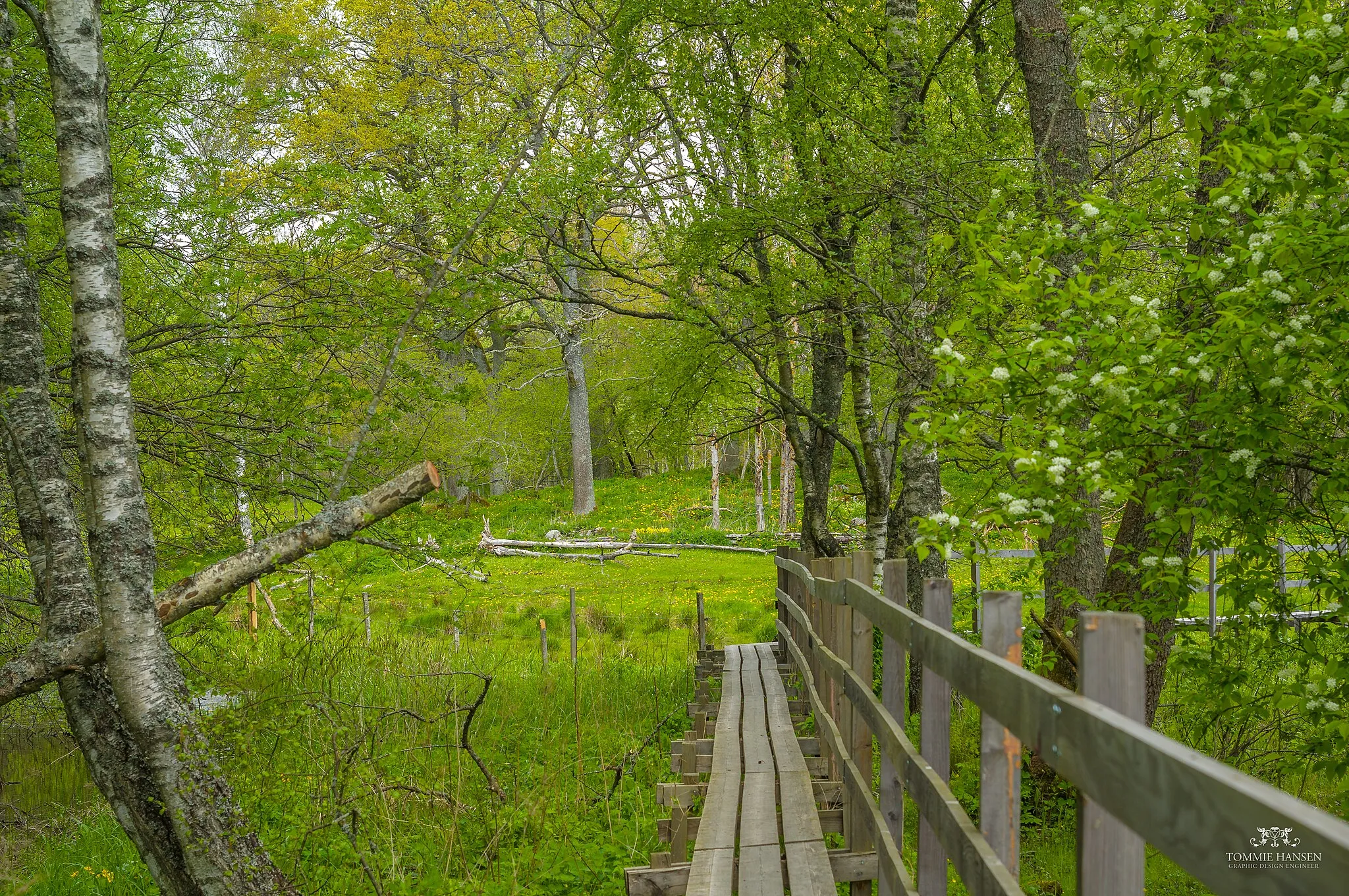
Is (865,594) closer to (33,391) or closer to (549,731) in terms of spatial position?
(33,391)

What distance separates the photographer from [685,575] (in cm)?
2230

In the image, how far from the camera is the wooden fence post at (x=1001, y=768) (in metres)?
2.32

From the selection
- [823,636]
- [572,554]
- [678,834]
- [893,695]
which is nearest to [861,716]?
[893,695]

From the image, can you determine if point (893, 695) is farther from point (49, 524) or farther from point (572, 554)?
point (572, 554)

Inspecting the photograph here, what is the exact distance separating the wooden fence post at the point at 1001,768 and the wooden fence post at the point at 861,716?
1722mm

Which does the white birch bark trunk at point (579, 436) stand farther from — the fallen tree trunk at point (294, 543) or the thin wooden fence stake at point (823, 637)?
the fallen tree trunk at point (294, 543)

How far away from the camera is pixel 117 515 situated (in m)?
4.93

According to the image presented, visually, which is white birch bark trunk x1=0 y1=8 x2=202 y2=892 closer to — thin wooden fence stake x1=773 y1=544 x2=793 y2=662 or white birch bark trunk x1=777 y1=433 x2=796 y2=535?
thin wooden fence stake x1=773 y1=544 x2=793 y2=662

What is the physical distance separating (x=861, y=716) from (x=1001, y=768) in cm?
196

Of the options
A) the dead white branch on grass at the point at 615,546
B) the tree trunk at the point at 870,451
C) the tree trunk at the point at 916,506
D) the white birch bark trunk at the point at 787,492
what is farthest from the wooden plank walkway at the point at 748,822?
the white birch bark trunk at the point at 787,492

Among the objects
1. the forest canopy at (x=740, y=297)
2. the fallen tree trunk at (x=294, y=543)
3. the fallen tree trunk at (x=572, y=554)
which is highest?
the forest canopy at (x=740, y=297)

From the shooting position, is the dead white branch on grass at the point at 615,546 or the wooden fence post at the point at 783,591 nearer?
the wooden fence post at the point at 783,591

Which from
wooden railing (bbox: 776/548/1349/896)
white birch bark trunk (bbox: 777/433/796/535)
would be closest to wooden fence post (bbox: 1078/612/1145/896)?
wooden railing (bbox: 776/548/1349/896)

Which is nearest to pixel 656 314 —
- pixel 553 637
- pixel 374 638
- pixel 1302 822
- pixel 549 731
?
pixel 549 731
